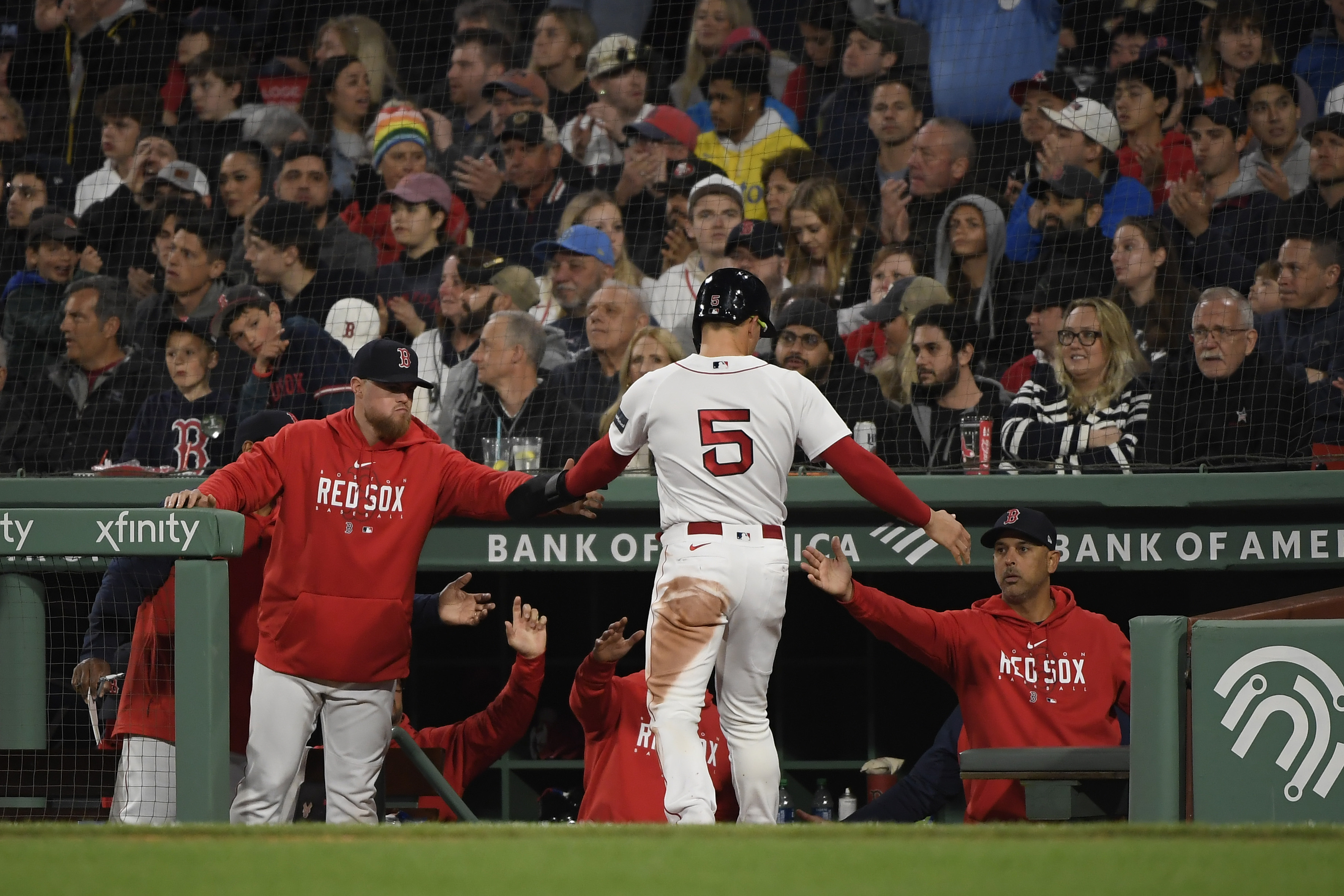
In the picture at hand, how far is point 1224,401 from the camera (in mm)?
6457

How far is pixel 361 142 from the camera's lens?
8.94m

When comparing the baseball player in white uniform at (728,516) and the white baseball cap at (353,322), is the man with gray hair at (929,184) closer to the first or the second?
the white baseball cap at (353,322)

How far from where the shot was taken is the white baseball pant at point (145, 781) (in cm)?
475

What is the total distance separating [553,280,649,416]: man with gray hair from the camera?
7.08 metres

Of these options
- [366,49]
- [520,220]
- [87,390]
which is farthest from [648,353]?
[366,49]

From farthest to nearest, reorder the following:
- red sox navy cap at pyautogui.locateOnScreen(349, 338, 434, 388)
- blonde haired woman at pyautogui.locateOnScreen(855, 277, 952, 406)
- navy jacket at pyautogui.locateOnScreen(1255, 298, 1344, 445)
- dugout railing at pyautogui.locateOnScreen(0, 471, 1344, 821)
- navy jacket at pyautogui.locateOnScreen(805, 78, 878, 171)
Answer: navy jacket at pyautogui.locateOnScreen(805, 78, 878, 171), blonde haired woman at pyautogui.locateOnScreen(855, 277, 952, 406), navy jacket at pyautogui.locateOnScreen(1255, 298, 1344, 445), dugout railing at pyautogui.locateOnScreen(0, 471, 1344, 821), red sox navy cap at pyautogui.locateOnScreen(349, 338, 434, 388)

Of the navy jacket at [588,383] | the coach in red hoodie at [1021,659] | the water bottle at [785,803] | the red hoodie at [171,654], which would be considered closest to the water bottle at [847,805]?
the water bottle at [785,803]

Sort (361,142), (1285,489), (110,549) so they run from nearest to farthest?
1. (110,549)
2. (1285,489)
3. (361,142)

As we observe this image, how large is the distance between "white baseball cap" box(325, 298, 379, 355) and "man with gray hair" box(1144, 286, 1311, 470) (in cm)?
388

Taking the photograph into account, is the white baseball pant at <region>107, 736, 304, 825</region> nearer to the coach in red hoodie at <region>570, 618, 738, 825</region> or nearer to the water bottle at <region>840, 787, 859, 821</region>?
the coach in red hoodie at <region>570, 618, 738, 825</region>

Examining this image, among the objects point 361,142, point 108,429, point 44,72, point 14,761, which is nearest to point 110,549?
point 14,761

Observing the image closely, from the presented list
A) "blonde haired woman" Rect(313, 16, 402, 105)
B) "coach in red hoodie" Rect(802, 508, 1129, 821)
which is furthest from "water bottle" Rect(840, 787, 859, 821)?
"blonde haired woman" Rect(313, 16, 402, 105)

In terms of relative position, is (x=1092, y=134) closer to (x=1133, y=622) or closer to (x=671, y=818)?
(x=1133, y=622)

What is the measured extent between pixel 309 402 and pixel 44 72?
4114 millimetres
